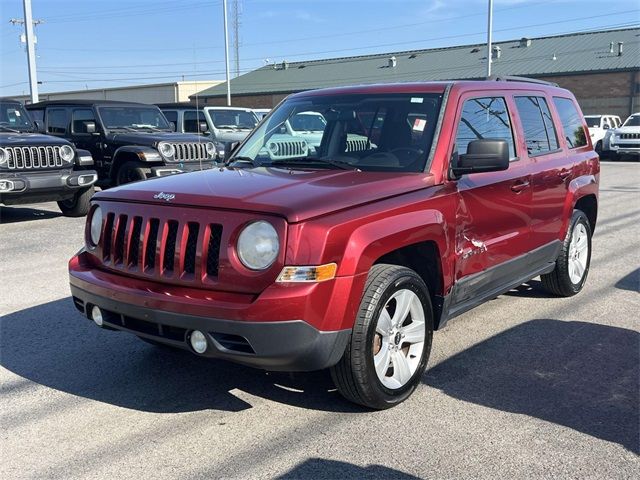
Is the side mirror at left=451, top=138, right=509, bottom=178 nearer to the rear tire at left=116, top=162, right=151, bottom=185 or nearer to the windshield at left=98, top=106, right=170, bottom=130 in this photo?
the rear tire at left=116, top=162, right=151, bottom=185

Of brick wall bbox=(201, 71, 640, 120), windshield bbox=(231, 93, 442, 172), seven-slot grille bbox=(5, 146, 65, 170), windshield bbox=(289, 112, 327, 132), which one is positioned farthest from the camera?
brick wall bbox=(201, 71, 640, 120)

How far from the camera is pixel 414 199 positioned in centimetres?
390

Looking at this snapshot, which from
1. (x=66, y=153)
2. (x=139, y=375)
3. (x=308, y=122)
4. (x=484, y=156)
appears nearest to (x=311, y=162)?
(x=308, y=122)

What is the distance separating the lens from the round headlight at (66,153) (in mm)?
10625

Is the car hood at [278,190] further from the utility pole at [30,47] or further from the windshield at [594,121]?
the windshield at [594,121]

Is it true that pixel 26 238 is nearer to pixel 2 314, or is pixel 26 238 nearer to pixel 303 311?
pixel 2 314

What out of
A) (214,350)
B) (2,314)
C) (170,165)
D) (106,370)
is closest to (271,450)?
(214,350)

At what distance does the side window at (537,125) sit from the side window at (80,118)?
9.70 metres

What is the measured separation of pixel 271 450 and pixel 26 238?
7.30 meters

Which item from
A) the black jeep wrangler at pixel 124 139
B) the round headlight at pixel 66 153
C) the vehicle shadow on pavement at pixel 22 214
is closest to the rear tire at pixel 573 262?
the black jeep wrangler at pixel 124 139

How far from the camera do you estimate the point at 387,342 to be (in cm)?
380

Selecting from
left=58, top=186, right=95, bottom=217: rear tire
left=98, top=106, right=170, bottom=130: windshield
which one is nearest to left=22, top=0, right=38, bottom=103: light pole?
left=98, top=106, right=170, bottom=130: windshield

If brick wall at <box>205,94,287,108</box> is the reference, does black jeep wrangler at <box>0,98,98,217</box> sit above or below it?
below

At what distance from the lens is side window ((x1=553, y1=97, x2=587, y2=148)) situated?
5.96m
